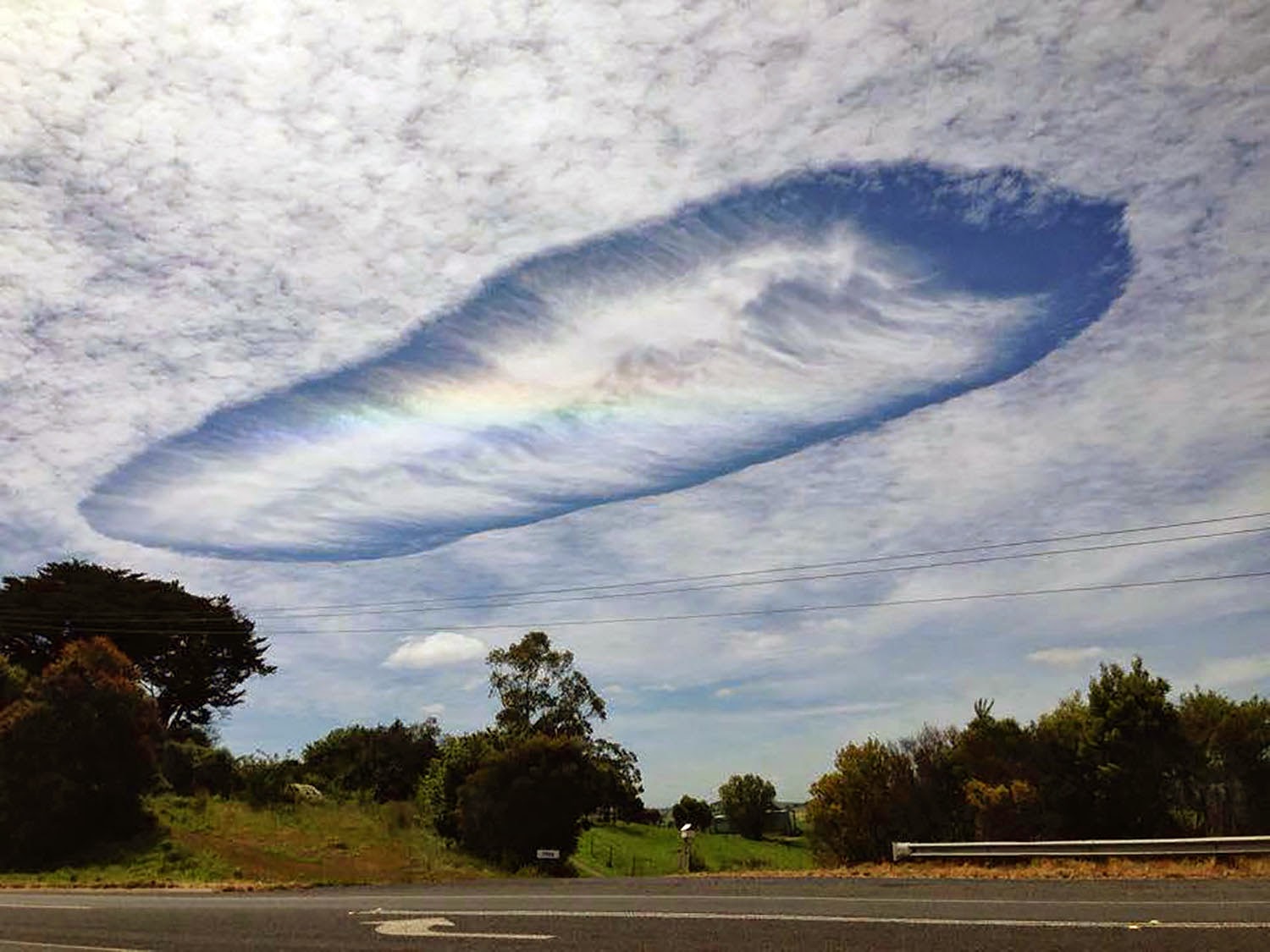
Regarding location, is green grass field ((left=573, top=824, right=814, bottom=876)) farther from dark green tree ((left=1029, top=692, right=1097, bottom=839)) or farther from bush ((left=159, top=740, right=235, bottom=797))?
bush ((left=159, top=740, right=235, bottom=797))

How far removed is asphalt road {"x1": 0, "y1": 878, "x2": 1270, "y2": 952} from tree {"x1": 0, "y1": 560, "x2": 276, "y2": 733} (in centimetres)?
4903

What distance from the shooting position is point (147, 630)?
202 feet

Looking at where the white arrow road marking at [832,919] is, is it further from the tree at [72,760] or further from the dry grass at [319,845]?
the tree at [72,760]

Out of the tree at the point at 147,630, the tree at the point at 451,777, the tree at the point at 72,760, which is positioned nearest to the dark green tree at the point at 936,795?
the tree at the point at 451,777

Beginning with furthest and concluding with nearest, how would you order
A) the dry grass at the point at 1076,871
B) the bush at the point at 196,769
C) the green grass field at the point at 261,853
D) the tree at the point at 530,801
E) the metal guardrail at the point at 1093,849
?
the bush at the point at 196,769, the tree at the point at 530,801, the green grass field at the point at 261,853, the metal guardrail at the point at 1093,849, the dry grass at the point at 1076,871

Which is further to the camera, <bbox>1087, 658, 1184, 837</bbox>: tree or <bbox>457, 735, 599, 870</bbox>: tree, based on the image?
<bbox>457, 735, 599, 870</bbox>: tree

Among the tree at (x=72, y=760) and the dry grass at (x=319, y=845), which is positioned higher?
the tree at (x=72, y=760)

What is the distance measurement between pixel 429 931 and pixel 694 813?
7374cm

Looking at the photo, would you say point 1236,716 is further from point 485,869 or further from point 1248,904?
point 485,869

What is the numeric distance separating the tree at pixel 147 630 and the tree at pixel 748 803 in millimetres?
34456

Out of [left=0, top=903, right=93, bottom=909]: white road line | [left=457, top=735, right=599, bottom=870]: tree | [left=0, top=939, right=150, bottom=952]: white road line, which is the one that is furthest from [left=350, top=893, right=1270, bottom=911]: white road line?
[left=457, top=735, right=599, bottom=870]: tree

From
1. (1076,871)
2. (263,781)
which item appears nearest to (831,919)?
(1076,871)

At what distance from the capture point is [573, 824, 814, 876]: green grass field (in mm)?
40344

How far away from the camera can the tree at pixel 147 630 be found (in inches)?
2307
